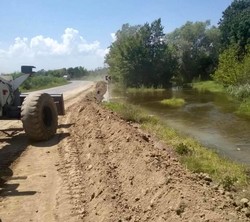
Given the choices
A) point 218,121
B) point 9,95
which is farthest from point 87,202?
point 218,121

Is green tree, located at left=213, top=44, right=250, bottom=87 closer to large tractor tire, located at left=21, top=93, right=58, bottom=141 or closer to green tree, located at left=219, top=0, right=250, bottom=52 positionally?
green tree, located at left=219, top=0, right=250, bottom=52

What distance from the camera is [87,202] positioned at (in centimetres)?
672

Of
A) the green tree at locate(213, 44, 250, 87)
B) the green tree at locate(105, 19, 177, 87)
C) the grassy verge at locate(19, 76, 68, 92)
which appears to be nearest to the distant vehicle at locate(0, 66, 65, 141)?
the green tree at locate(213, 44, 250, 87)

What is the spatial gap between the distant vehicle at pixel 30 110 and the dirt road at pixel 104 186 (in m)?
0.65

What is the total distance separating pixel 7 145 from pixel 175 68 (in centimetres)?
4670

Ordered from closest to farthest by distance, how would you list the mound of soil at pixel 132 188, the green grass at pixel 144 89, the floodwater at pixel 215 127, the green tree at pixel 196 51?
the mound of soil at pixel 132 188 < the floodwater at pixel 215 127 < the green grass at pixel 144 89 < the green tree at pixel 196 51

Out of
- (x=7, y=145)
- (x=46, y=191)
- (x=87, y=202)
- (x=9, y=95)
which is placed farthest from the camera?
(x=9, y=95)

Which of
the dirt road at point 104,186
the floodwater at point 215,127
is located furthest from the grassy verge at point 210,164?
the floodwater at point 215,127

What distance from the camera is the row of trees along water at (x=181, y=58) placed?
129 feet

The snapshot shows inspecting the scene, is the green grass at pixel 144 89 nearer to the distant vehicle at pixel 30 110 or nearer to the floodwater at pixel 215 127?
the floodwater at pixel 215 127

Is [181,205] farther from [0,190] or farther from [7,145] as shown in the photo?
[7,145]

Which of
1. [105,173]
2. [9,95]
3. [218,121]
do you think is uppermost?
[9,95]

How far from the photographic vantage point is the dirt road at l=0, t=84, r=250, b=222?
18.3ft

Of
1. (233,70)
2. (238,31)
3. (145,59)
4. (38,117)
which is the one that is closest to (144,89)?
(145,59)
